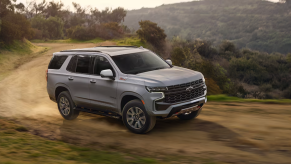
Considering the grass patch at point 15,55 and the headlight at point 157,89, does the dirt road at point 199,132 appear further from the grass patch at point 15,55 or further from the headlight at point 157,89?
the grass patch at point 15,55

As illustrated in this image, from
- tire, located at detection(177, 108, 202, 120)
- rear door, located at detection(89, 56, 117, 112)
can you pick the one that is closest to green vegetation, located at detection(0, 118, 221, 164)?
rear door, located at detection(89, 56, 117, 112)

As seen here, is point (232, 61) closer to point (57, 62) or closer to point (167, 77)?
point (57, 62)

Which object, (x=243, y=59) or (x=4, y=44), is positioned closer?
(x=4, y=44)

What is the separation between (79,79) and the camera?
8328mm

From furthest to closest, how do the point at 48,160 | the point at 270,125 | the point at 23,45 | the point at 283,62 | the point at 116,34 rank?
the point at 283,62, the point at 116,34, the point at 23,45, the point at 270,125, the point at 48,160

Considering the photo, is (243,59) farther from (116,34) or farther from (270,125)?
(270,125)

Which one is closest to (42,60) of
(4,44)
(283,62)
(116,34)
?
(4,44)

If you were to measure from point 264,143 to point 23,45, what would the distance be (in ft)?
100

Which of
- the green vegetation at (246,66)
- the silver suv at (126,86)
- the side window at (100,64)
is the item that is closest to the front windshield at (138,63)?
the silver suv at (126,86)

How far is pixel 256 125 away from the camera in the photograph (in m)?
7.79

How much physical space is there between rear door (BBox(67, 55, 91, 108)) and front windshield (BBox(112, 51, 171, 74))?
92 cm

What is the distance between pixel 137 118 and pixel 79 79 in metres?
2.11

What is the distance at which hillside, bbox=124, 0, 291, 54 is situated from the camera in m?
112

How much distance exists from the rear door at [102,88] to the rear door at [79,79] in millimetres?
216
